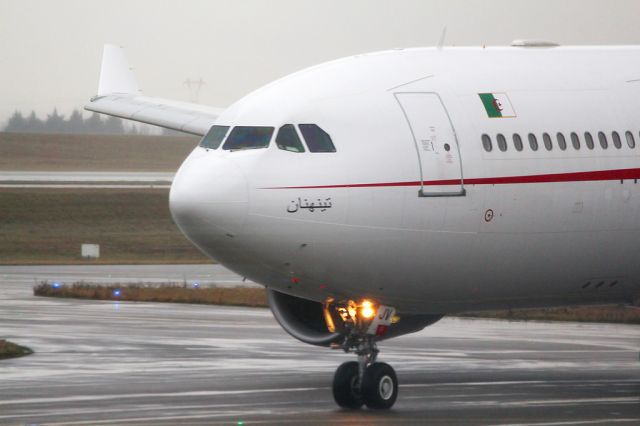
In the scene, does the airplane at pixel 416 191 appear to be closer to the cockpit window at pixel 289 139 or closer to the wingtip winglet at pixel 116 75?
the cockpit window at pixel 289 139

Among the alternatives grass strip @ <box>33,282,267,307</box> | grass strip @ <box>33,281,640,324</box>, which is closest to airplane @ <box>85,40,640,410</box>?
grass strip @ <box>33,281,640,324</box>

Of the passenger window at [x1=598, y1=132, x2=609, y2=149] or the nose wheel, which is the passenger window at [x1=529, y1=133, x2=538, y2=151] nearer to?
the passenger window at [x1=598, y1=132, x2=609, y2=149]

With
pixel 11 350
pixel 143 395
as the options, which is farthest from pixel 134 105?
pixel 143 395

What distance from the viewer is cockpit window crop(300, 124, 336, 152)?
19.5 meters

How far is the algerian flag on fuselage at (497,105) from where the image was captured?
21.2 meters

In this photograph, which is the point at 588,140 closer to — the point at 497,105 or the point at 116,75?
the point at 497,105

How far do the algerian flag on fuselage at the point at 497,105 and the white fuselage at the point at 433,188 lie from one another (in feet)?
0.16

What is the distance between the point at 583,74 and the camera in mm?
22844

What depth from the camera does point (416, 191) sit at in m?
19.9

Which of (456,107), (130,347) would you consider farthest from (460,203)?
(130,347)

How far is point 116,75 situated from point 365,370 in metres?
16.8

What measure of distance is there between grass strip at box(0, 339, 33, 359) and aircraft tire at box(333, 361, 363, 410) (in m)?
8.81

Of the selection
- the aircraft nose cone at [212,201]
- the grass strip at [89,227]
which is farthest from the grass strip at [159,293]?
the aircraft nose cone at [212,201]

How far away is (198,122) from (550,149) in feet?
37.9
